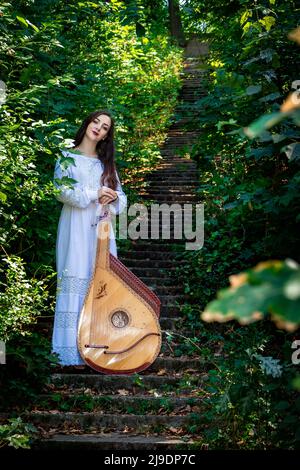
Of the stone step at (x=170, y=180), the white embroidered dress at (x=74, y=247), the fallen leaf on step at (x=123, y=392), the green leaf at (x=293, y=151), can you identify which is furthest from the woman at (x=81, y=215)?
the stone step at (x=170, y=180)

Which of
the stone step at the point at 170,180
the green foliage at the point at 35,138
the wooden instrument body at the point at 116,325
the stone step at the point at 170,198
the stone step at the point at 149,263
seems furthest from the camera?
the stone step at the point at 170,180

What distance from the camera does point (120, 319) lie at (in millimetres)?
4797

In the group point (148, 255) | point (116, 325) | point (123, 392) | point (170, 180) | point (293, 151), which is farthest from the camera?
point (170, 180)

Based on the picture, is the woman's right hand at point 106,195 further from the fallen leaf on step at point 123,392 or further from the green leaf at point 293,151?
the green leaf at point 293,151

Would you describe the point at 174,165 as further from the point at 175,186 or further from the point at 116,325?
the point at 116,325

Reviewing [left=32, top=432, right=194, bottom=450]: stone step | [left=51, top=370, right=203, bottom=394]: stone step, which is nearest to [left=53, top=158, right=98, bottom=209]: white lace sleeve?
[left=51, top=370, right=203, bottom=394]: stone step

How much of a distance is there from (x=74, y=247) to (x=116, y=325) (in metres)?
0.72

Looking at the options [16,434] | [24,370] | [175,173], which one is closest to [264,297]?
[16,434]

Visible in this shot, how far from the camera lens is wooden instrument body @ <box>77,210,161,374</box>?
4.74 metres

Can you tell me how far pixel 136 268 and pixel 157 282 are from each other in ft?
1.15

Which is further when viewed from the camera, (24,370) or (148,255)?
(148,255)

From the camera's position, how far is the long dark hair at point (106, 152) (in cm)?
523

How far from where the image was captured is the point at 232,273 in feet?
22.2
